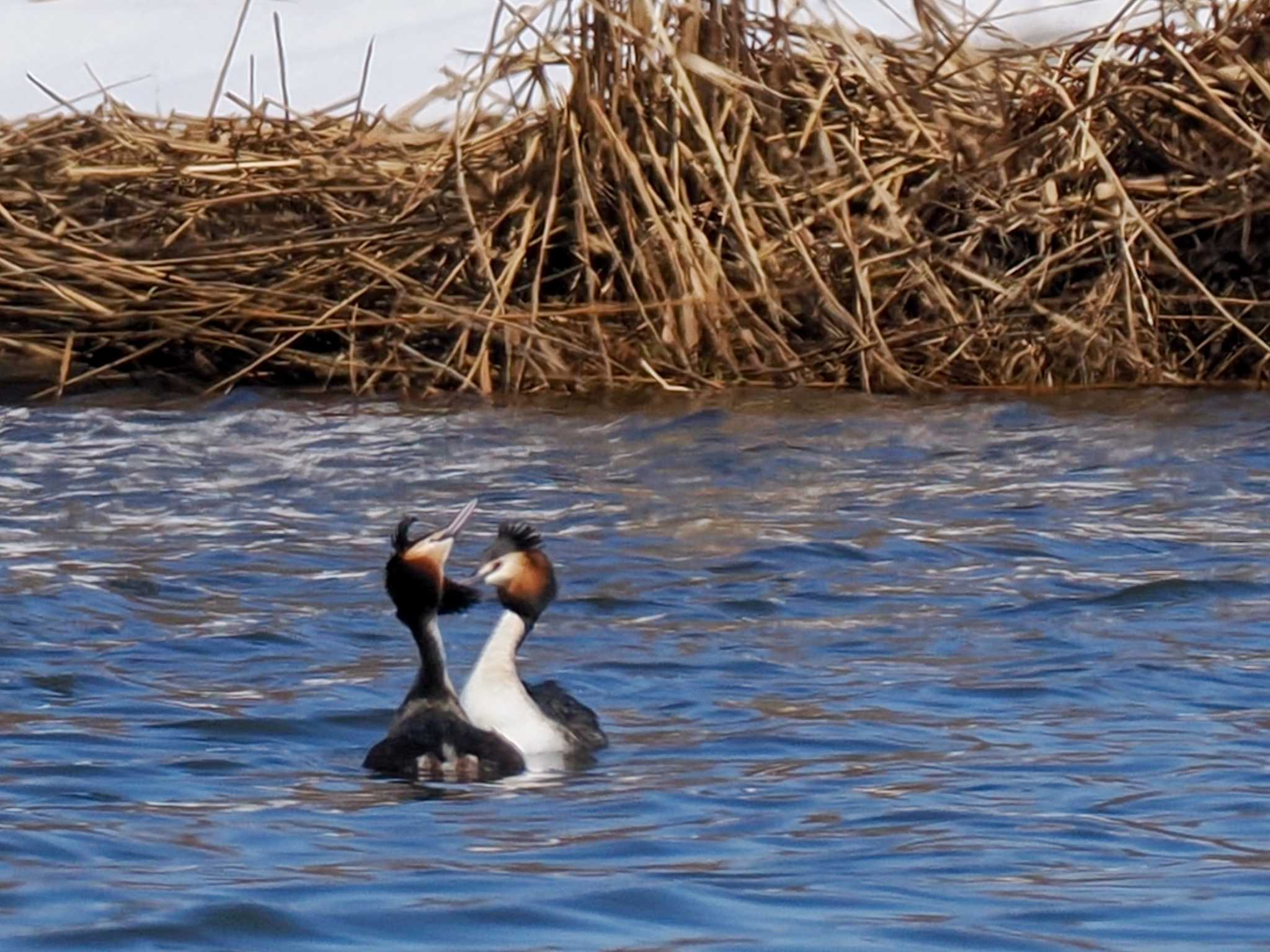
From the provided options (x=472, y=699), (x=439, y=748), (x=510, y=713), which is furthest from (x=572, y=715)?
(x=439, y=748)

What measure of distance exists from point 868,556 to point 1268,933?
3.36m

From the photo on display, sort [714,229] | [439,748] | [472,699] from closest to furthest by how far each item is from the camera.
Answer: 1. [439,748]
2. [472,699]
3. [714,229]

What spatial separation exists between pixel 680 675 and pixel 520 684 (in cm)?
63

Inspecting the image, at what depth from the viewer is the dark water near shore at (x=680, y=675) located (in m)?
3.86

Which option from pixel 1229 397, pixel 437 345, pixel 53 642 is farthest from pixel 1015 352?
pixel 53 642

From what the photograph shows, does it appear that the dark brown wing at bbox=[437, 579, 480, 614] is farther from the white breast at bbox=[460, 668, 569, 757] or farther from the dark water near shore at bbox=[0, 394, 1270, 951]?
the dark water near shore at bbox=[0, 394, 1270, 951]

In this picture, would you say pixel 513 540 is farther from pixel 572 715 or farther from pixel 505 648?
pixel 572 715

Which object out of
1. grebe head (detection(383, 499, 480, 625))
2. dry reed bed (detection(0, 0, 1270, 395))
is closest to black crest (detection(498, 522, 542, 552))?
grebe head (detection(383, 499, 480, 625))

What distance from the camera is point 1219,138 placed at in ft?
34.2

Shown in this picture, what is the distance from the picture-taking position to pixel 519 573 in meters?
5.36

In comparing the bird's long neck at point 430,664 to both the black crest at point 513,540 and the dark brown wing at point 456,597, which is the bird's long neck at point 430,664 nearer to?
the dark brown wing at point 456,597

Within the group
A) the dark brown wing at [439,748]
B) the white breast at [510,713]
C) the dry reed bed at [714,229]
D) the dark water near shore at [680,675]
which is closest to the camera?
the dark water near shore at [680,675]

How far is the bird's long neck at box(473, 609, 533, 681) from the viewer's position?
17.2 ft

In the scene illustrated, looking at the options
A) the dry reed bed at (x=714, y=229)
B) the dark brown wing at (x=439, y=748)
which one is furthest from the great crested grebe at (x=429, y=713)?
the dry reed bed at (x=714, y=229)
